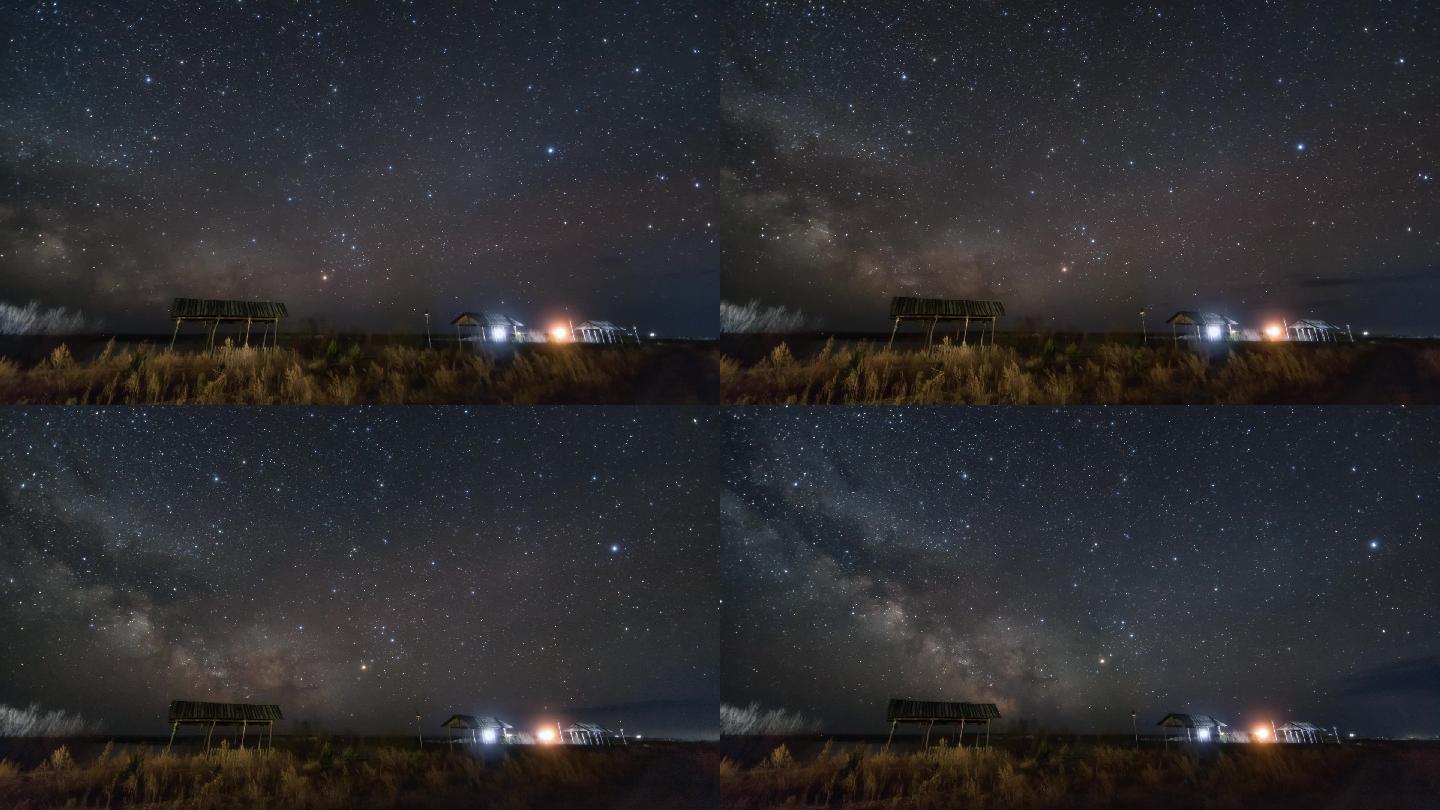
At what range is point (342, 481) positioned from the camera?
8.79 meters

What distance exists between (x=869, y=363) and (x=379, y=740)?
510 cm

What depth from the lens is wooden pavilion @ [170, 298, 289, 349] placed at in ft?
27.5

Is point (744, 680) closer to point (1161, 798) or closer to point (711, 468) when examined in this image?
point (711, 468)

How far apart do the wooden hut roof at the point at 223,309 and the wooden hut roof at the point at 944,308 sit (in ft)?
16.1

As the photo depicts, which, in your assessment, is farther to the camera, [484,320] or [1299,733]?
[1299,733]

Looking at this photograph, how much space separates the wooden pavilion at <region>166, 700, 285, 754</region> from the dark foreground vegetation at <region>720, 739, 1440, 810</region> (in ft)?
12.2

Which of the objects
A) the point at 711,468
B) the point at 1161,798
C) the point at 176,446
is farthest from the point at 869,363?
the point at 176,446

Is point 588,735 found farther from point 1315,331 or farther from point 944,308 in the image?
point 1315,331

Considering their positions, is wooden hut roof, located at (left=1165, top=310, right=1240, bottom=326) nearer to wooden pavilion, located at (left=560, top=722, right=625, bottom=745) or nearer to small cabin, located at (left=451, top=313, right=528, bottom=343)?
small cabin, located at (left=451, top=313, right=528, bottom=343)

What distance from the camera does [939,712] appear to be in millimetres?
8727

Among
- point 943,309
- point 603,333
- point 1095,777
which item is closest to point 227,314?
point 603,333

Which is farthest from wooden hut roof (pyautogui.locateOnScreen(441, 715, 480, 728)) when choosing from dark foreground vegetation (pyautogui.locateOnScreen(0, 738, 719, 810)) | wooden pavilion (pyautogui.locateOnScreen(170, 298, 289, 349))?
wooden pavilion (pyautogui.locateOnScreen(170, 298, 289, 349))

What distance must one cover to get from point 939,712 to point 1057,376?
290cm

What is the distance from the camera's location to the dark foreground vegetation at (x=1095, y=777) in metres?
8.32
